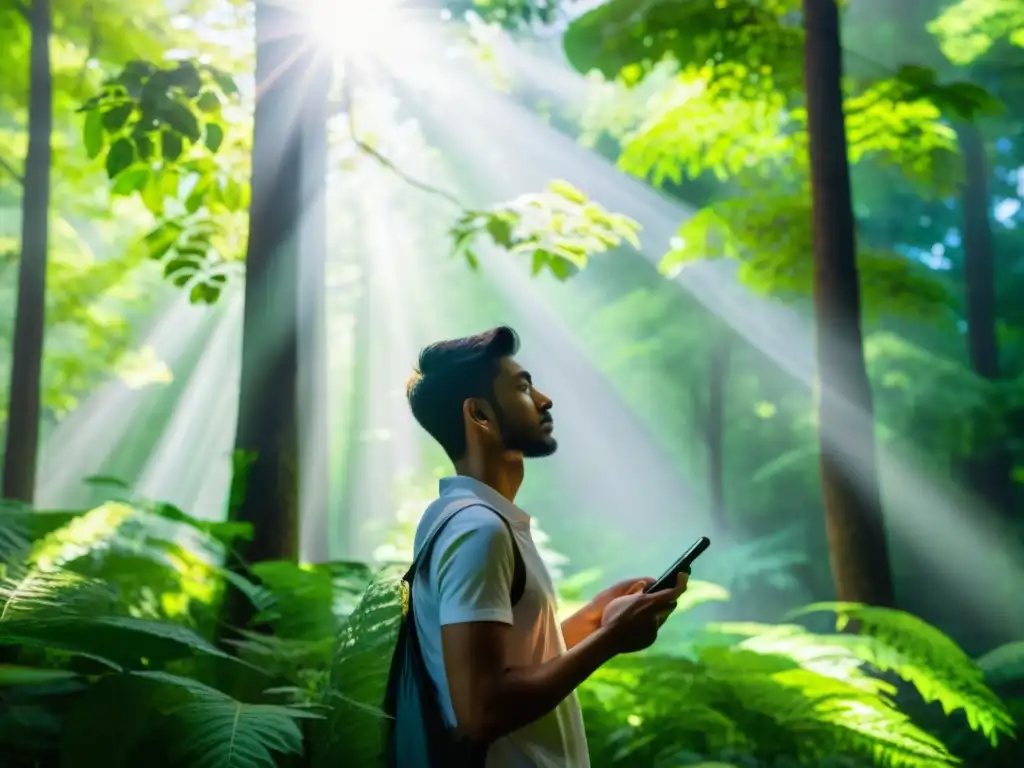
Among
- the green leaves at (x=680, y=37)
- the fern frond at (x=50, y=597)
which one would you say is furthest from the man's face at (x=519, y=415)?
the green leaves at (x=680, y=37)

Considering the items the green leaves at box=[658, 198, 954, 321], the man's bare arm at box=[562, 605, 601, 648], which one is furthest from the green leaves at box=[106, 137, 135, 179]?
the green leaves at box=[658, 198, 954, 321]

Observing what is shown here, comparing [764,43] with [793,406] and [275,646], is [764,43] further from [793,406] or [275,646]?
[793,406]

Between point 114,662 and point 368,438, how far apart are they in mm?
15151

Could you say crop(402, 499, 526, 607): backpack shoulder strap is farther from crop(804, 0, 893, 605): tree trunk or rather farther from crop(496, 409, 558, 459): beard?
crop(804, 0, 893, 605): tree trunk

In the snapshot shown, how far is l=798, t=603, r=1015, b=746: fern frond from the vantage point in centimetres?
328

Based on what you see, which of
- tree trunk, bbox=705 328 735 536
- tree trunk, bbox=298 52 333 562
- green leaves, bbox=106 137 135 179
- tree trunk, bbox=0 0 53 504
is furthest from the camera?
tree trunk, bbox=705 328 735 536

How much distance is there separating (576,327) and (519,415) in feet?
53.0

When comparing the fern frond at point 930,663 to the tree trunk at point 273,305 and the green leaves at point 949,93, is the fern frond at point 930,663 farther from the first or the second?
the green leaves at point 949,93

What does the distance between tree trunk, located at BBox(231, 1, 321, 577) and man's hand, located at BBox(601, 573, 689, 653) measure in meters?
2.36

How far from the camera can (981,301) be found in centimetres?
1246

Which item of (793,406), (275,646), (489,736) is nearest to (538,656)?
(489,736)

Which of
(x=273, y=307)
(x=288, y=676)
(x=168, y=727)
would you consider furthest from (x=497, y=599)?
(x=273, y=307)

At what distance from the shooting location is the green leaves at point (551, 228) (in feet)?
13.2

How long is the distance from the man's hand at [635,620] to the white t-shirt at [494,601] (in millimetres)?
140
